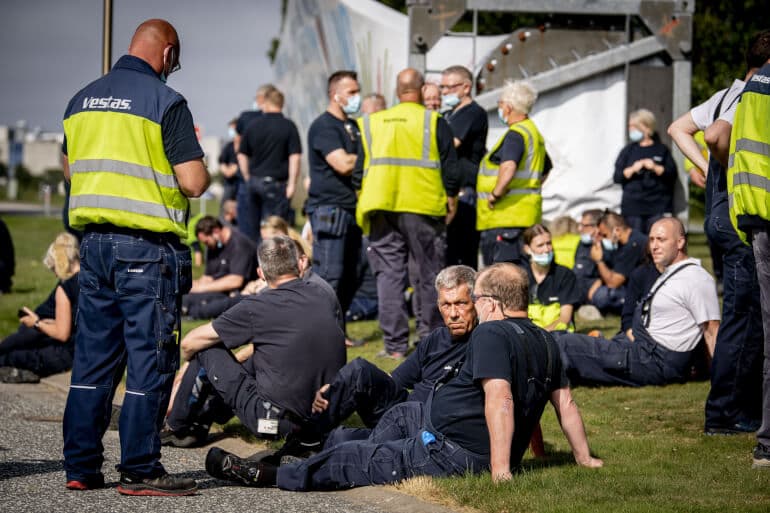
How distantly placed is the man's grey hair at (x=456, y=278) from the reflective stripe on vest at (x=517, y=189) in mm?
3387

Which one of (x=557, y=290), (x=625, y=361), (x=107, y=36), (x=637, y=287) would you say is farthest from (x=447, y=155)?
(x=107, y=36)

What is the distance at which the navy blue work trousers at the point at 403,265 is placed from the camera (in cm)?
954

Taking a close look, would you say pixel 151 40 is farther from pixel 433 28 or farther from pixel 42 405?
pixel 433 28

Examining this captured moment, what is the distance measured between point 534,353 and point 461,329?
975 mm

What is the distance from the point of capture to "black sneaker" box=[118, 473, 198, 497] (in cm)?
563

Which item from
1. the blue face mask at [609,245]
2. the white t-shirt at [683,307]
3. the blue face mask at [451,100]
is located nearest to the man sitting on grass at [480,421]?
the white t-shirt at [683,307]

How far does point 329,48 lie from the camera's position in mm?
21391

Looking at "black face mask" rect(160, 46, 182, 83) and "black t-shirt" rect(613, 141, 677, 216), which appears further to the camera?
"black t-shirt" rect(613, 141, 677, 216)

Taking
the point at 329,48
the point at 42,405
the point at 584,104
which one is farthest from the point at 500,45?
the point at 42,405

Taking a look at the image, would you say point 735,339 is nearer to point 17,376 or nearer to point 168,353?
point 168,353

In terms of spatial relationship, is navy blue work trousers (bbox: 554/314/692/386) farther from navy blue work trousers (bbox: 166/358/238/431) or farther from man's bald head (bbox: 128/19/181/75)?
man's bald head (bbox: 128/19/181/75)

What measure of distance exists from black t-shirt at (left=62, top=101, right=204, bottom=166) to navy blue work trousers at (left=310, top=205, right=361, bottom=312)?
171 inches

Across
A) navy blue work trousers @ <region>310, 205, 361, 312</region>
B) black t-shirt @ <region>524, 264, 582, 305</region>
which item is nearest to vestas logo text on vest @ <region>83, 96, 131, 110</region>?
navy blue work trousers @ <region>310, 205, 361, 312</region>

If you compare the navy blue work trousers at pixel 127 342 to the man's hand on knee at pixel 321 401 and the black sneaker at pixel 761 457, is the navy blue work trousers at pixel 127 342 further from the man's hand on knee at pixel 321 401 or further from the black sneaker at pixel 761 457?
the black sneaker at pixel 761 457
